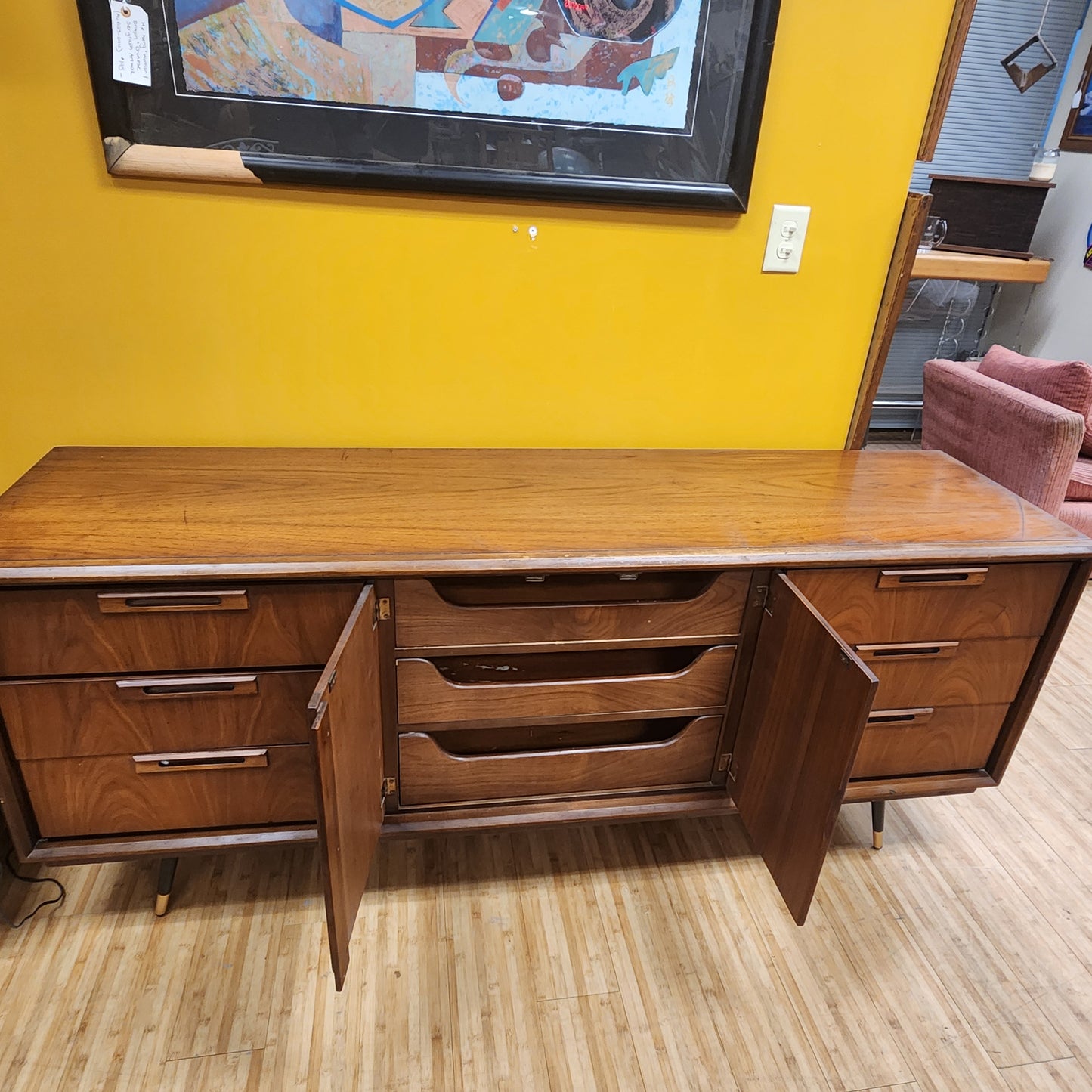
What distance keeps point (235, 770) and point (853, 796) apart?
1.06 metres

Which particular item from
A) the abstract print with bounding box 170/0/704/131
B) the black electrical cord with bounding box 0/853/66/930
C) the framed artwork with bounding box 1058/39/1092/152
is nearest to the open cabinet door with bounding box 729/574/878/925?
the abstract print with bounding box 170/0/704/131

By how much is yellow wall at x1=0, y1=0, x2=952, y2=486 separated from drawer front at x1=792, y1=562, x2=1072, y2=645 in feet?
1.64

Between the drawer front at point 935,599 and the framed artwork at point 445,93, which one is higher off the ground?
the framed artwork at point 445,93

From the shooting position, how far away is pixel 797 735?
1.11 metres

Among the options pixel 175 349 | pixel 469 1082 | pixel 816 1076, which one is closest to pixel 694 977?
pixel 816 1076

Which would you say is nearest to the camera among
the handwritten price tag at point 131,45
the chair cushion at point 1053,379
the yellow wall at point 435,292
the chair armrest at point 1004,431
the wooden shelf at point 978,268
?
the handwritten price tag at point 131,45

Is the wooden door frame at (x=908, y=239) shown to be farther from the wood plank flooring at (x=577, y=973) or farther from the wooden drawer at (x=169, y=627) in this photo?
the wooden drawer at (x=169, y=627)

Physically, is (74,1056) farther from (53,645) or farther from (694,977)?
(694,977)

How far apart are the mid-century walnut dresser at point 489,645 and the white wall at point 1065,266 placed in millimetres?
2704

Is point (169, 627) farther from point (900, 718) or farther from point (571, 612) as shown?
point (900, 718)

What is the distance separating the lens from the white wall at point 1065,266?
11.1ft

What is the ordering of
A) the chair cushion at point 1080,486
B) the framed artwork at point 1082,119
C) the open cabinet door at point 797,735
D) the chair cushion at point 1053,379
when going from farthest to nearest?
1. the framed artwork at point 1082,119
2. the chair cushion at point 1080,486
3. the chair cushion at point 1053,379
4. the open cabinet door at point 797,735

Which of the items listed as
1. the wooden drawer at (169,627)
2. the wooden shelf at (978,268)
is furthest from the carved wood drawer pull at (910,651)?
the wooden shelf at (978,268)

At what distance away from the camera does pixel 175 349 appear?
134cm
